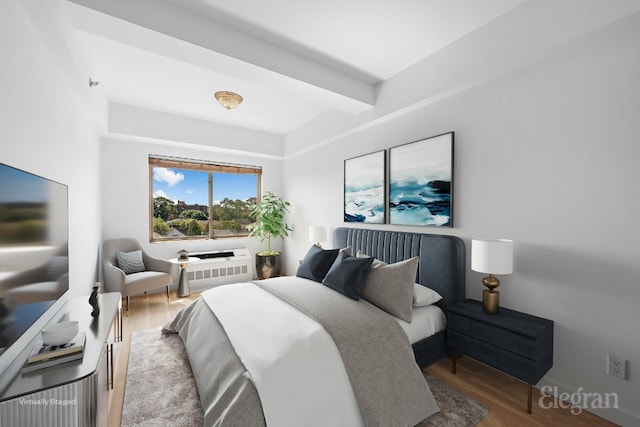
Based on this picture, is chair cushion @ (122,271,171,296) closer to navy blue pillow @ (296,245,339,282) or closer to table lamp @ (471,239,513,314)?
navy blue pillow @ (296,245,339,282)

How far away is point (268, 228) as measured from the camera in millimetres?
5098

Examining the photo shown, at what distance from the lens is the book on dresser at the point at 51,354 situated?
1.29 m

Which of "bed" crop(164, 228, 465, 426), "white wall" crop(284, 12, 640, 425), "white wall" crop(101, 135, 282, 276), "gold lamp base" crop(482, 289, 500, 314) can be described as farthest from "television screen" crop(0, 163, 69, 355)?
"white wall" crop(284, 12, 640, 425)

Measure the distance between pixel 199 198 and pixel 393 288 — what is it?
4.04 metres

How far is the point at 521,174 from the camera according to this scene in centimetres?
225

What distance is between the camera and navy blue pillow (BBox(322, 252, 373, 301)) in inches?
97.3

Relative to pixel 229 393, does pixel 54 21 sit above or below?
above

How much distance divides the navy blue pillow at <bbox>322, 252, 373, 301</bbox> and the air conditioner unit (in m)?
2.72

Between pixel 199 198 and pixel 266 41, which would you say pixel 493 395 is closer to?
pixel 266 41

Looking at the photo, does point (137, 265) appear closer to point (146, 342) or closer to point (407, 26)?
point (146, 342)

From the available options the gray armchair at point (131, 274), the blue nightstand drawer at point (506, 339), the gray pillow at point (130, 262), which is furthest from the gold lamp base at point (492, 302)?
the gray pillow at point (130, 262)

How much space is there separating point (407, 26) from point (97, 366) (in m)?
3.14

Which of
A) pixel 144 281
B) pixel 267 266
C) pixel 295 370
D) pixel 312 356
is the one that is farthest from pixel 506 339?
pixel 144 281

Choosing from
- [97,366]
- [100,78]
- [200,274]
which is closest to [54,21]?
[100,78]
